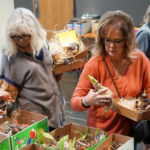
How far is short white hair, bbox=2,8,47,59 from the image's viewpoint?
1.80 meters

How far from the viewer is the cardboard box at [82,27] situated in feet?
17.5

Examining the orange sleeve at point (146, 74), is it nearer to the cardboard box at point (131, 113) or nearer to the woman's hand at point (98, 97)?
→ the cardboard box at point (131, 113)

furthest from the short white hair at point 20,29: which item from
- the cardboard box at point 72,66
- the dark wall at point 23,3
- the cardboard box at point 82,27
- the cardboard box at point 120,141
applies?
the dark wall at point 23,3

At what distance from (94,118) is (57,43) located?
36.9 inches

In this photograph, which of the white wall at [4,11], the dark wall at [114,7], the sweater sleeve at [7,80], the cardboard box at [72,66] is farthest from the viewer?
the dark wall at [114,7]

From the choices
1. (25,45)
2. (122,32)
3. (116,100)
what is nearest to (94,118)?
(116,100)

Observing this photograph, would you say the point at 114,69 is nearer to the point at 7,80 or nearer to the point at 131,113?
the point at 131,113

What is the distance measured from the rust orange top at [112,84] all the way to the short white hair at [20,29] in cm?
53

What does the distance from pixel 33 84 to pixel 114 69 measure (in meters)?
0.69

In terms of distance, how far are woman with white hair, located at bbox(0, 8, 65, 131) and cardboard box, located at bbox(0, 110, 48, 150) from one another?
16 centimetres

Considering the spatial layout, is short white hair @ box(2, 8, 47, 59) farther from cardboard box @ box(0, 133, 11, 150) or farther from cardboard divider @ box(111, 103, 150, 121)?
cardboard divider @ box(111, 103, 150, 121)

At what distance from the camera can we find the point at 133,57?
5.41 feet

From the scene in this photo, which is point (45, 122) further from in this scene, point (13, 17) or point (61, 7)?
point (61, 7)

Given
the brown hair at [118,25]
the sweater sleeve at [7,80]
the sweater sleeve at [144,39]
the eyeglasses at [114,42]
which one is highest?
the brown hair at [118,25]
